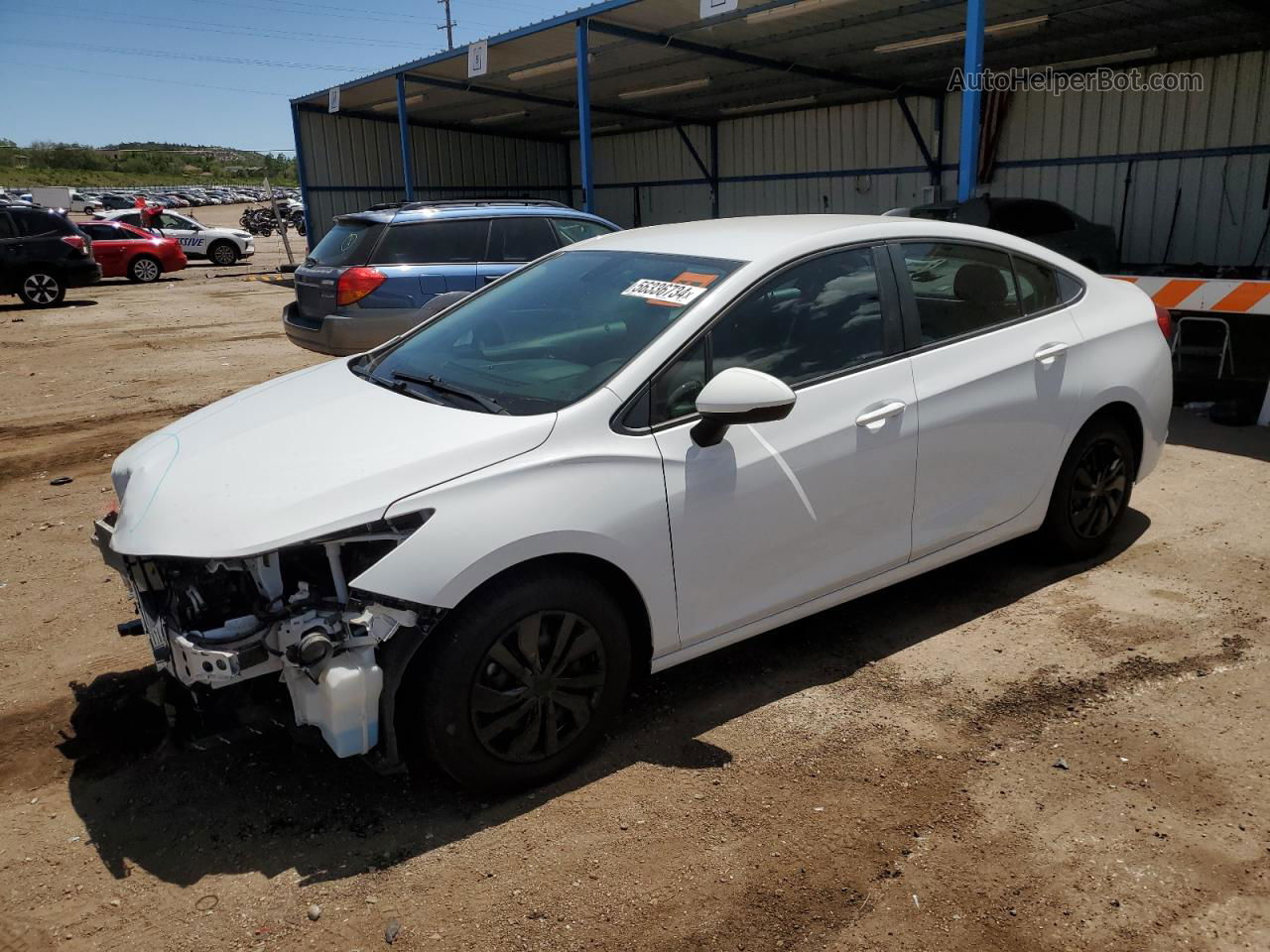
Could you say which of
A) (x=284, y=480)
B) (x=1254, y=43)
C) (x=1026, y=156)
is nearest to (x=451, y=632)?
(x=284, y=480)

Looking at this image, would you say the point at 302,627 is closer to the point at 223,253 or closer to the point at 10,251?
the point at 10,251

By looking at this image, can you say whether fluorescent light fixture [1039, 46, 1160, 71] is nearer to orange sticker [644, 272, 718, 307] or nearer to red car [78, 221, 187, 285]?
orange sticker [644, 272, 718, 307]

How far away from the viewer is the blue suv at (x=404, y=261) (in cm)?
782

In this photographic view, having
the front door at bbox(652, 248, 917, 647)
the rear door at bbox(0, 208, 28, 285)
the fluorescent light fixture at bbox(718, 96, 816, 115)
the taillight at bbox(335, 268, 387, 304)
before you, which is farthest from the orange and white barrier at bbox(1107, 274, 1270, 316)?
the rear door at bbox(0, 208, 28, 285)

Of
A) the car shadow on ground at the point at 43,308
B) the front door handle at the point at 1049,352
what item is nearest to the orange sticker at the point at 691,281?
the front door handle at the point at 1049,352

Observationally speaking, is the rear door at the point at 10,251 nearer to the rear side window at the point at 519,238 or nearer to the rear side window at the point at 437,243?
the rear side window at the point at 437,243

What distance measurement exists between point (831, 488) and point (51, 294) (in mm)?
18673

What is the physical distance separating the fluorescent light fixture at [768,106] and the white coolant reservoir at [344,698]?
1912 cm

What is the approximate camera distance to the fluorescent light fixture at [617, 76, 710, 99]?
58.0ft

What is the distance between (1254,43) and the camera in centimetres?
1384

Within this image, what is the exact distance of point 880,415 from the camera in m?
3.45

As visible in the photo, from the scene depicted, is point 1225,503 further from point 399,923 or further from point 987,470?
point 399,923

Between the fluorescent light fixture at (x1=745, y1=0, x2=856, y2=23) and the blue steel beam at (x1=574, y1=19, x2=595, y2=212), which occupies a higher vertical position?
the fluorescent light fixture at (x1=745, y1=0, x2=856, y2=23)

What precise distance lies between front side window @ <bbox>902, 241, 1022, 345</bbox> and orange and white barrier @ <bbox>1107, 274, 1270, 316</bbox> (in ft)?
11.9
